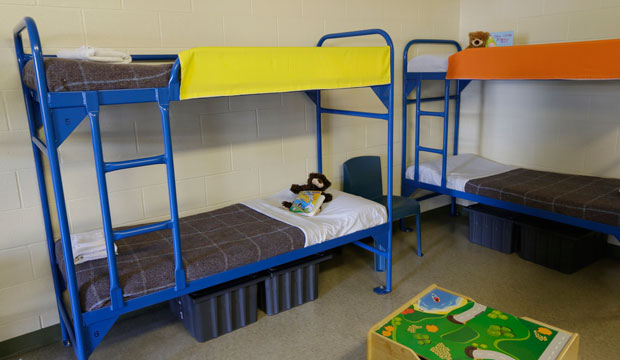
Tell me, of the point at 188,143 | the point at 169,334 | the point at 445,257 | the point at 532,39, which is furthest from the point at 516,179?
the point at 169,334

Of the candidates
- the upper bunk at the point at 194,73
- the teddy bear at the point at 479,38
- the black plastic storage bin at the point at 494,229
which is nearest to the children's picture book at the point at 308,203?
the upper bunk at the point at 194,73

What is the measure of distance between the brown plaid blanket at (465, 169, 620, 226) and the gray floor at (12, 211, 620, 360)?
50cm

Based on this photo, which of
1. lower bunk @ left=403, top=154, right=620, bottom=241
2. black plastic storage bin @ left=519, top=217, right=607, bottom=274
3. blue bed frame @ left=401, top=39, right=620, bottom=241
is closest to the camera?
lower bunk @ left=403, top=154, right=620, bottom=241

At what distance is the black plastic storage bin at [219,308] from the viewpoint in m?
2.58

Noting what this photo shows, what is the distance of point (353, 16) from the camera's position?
12.0 feet

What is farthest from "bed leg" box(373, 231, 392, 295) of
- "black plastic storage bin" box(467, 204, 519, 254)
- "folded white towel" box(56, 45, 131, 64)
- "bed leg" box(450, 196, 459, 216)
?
"folded white towel" box(56, 45, 131, 64)

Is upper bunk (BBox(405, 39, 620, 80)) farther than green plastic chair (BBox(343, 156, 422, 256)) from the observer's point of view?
No

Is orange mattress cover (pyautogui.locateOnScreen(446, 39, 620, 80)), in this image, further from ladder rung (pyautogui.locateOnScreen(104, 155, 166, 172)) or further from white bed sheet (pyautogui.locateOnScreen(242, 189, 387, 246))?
ladder rung (pyautogui.locateOnScreen(104, 155, 166, 172))

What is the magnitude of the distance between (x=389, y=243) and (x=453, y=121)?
1.92m

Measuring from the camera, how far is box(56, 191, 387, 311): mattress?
2162 millimetres

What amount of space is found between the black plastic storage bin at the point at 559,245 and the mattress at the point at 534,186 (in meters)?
0.29

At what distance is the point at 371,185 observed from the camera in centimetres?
385

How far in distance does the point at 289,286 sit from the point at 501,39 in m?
2.58

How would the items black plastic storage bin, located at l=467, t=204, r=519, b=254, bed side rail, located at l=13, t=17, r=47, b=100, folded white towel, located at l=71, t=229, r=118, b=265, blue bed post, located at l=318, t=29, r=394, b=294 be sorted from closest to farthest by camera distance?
bed side rail, located at l=13, t=17, r=47, b=100
folded white towel, located at l=71, t=229, r=118, b=265
blue bed post, located at l=318, t=29, r=394, b=294
black plastic storage bin, located at l=467, t=204, r=519, b=254
